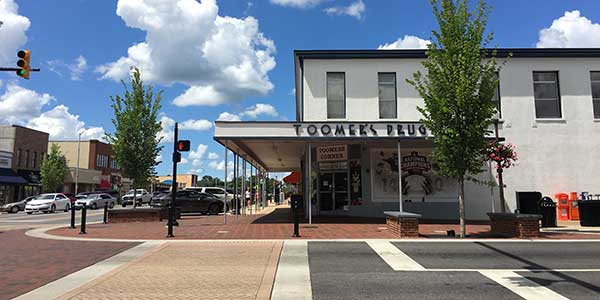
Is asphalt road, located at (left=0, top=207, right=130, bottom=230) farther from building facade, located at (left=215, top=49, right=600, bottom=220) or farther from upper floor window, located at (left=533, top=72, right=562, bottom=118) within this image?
upper floor window, located at (left=533, top=72, right=562, bottom=118)

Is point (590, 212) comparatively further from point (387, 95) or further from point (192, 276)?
point (192, 276)

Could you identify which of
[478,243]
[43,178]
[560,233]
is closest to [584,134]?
[560,233]

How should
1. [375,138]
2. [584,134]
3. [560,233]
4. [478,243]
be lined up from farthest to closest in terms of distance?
[584,134]
[375,138]
[560,233]
[478,243]

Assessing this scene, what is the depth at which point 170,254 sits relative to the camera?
9.98 metres

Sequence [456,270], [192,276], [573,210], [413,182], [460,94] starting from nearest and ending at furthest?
1. [192,276]
2. [456,270]
3. [460,94]
4. [573,210]
5. [413,182]

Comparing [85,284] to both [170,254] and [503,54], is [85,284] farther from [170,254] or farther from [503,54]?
[503,54]

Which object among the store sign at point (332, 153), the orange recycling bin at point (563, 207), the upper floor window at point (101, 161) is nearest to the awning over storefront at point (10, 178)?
the upper floor window at point (101, 161)

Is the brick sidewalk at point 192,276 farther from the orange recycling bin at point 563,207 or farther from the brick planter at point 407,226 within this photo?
the orange recycling bin at point 563,207

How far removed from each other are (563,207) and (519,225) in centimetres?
852

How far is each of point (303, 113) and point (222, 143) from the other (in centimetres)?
492

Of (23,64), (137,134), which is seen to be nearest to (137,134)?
(137,134)

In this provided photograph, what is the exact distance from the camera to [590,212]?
632 inches

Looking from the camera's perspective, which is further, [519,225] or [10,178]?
[10,178]

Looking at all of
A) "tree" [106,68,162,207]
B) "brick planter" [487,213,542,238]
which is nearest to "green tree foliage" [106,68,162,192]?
"tree" [106,68,162,207]
